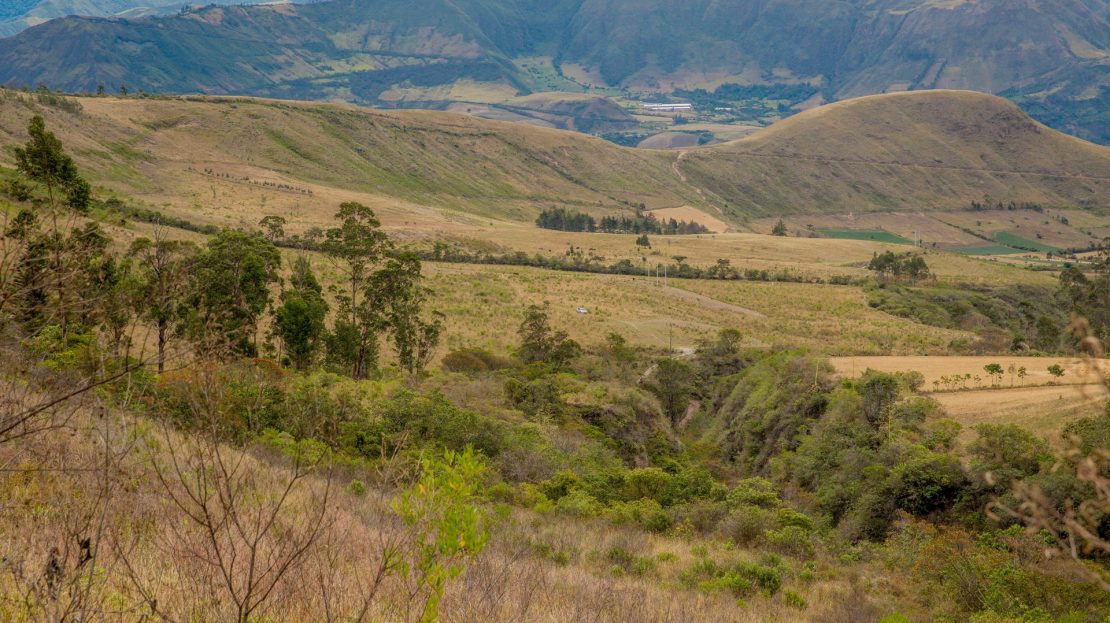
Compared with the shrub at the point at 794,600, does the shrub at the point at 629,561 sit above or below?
above

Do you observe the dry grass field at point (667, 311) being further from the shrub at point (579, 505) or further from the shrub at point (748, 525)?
the shrub at point (748, 525)

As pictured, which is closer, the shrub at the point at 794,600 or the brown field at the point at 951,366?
the shrub at the point at 794,600

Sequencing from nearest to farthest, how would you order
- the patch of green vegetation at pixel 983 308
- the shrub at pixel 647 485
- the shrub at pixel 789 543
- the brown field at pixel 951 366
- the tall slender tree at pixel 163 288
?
the tall slender tree at pixel 163 288 < the shrub at pixel 789 543 < the shrub at pixel 647 485 < the brown field at pixel 951 366 < the patch of green vegetation at pixel 983 308

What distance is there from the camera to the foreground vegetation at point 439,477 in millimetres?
5637

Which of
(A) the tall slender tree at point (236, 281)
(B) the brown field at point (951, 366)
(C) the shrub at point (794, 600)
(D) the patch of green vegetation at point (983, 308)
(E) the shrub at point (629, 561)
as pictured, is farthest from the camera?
(D) the patch of green vegetation at point (983, 308)

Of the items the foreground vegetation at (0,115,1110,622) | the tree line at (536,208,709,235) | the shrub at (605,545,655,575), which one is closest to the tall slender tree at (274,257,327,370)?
the foreground vegetation at (0,115,1110,622)

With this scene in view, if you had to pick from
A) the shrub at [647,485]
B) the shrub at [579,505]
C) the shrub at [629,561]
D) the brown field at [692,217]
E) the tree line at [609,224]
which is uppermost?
the brown field at [692,217]

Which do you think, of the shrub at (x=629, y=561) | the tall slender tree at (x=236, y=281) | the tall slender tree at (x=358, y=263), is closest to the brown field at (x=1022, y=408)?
the shrub at (x=629, y=561)

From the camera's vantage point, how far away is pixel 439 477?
5.89 meters

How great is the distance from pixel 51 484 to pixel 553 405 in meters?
23.8

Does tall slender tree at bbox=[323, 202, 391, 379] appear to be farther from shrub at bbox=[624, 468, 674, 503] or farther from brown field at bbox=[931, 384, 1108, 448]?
brown field at bbox=[931, 384, 1108, 448]

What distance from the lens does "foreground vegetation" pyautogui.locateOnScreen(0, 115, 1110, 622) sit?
564 cm

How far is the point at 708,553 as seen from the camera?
1598 cm

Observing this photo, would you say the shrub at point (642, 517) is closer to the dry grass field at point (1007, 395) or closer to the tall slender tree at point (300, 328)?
the dry grass field at point (1007, 395)
